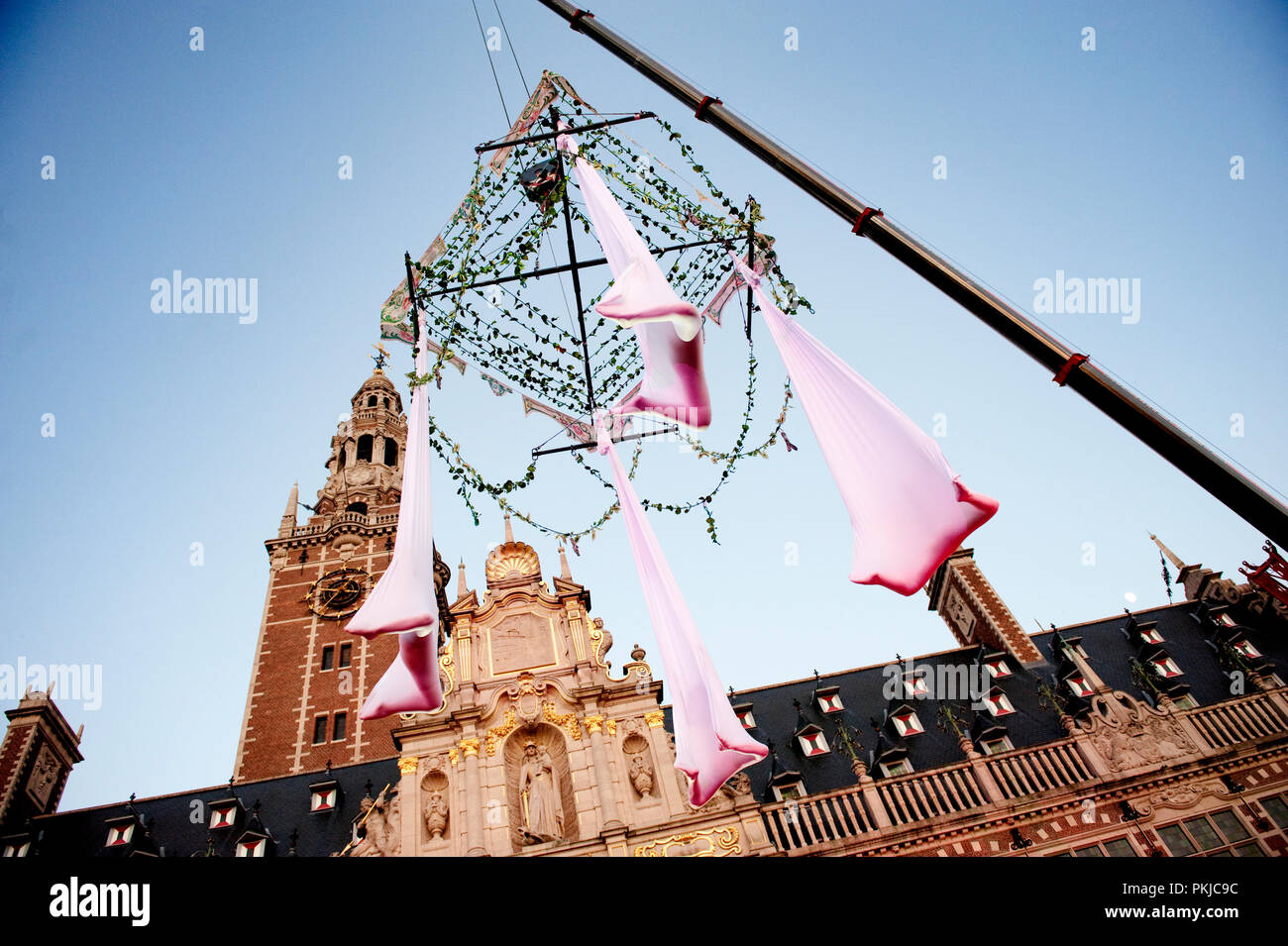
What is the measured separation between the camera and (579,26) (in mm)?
9188

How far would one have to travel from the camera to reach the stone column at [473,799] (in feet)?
54.4

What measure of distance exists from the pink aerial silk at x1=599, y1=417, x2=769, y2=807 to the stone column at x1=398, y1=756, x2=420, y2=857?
33.2 ft

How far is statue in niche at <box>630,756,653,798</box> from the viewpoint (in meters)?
17.4

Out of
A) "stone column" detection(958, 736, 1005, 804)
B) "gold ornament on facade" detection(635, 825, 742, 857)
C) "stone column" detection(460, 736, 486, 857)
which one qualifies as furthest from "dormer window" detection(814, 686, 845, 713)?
"stone column" detection(460, 736, 486, 857)

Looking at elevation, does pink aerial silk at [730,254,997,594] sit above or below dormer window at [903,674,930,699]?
below

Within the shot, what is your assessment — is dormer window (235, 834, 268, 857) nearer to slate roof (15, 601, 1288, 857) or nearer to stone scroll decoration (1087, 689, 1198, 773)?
slate roof (15, 601, 1288, 857)

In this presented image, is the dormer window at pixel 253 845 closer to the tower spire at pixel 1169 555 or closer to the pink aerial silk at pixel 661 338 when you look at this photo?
the pink aerial silk at pixel 661 338

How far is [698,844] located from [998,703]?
37.2 feet

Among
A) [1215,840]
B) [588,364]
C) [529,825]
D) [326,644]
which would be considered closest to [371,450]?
[326,644]

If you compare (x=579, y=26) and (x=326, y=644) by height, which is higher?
(x=326, y=644)

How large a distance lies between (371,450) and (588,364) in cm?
4482

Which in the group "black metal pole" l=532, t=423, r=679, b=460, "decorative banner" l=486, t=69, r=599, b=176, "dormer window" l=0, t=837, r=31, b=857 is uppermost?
"decorative banner" l=486, t=69, r=599, b=176

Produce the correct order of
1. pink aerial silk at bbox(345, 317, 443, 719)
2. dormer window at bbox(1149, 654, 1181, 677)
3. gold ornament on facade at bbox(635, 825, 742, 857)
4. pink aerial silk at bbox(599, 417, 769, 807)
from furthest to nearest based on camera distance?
dormer window at bbox(1149, 654, 1181, 677), gold ornament on facade at bbox(635, 825, 742, 857), pink aerial silk at bbox(599, 417, 769, 807), pink aerial silk at bbox(345, 317, 443, 719)

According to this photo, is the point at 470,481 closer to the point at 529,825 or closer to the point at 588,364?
the point at 588,364
